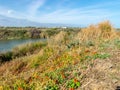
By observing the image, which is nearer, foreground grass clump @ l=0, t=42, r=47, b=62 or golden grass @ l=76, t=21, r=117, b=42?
golden grass @ l=76, t=21, r=117, b=42

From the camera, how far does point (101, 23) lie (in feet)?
51.1

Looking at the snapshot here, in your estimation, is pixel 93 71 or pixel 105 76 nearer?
pixel 105 76

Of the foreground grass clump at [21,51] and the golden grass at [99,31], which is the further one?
the foreground grass clump at [21,51]

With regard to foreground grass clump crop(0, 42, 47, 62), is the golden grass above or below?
above

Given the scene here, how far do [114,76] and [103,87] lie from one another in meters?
0.73

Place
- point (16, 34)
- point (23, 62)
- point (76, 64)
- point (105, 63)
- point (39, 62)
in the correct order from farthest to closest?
1. point (16, 34)
2. point (23, 62)
3. point (39, 62)
4. point (76, 64)
5. point (105, 63)

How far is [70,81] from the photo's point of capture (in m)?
5.77

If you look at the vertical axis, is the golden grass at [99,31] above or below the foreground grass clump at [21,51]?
above

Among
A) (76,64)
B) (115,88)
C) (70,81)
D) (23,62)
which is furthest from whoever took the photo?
(23,62)

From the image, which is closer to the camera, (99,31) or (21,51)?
(99,31)

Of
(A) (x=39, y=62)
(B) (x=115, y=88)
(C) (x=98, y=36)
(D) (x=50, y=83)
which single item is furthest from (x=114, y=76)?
(C) (x=98, y=36)

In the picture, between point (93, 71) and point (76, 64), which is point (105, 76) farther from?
point (76, 64)

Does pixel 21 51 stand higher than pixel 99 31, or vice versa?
pixel 99 31

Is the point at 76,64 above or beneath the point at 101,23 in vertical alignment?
beneath
